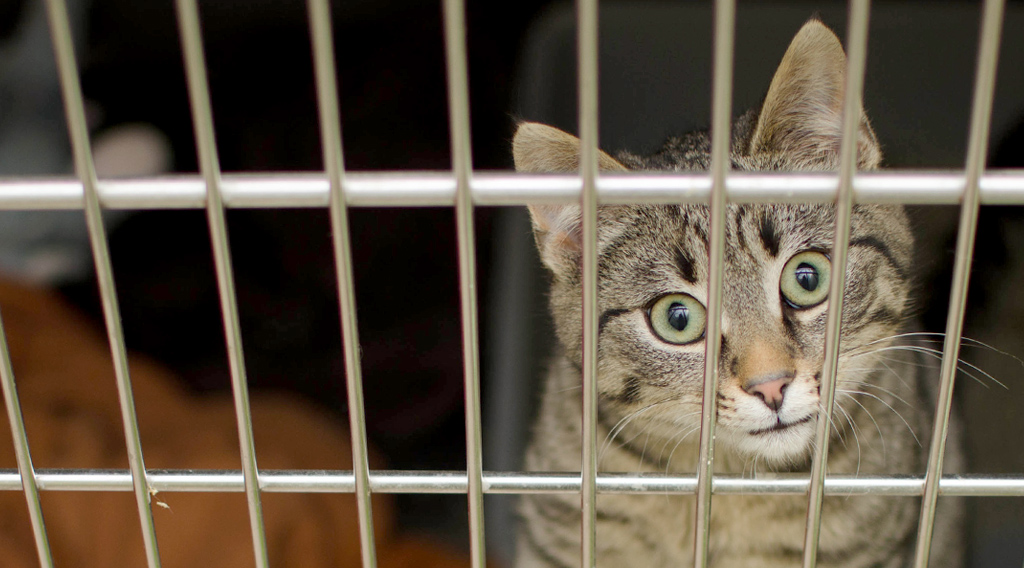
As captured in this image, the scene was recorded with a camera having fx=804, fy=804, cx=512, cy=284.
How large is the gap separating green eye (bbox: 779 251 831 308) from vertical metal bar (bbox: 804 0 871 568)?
0.95ft

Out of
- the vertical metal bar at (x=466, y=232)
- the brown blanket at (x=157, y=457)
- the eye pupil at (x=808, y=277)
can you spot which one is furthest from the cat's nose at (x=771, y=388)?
the brown blanket at (x=157, y=457)

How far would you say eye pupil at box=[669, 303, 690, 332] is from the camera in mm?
835

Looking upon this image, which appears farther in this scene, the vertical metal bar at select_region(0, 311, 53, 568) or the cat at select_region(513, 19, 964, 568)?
the cat at select_region(513, 19, 964, 568)

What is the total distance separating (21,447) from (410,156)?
4.34 ft

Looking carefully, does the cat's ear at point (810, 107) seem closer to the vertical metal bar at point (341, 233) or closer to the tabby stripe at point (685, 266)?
the tabby stripe at point (685, 266)

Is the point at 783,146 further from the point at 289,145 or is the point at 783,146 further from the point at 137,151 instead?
the point at 137,151

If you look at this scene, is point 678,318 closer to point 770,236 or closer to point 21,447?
point 770,236

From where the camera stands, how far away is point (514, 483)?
57cm

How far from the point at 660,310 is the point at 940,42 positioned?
0.87m

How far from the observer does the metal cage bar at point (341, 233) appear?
1.40 feet

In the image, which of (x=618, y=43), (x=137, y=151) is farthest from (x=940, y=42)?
(x=137, y=151)

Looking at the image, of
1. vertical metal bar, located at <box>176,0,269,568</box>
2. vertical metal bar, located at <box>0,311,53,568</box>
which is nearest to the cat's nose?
vertical metal bar, located at <box>176,0,269,568</box>

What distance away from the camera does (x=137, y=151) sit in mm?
1651

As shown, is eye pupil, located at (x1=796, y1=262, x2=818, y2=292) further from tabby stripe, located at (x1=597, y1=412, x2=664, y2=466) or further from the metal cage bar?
the metal cage bar
